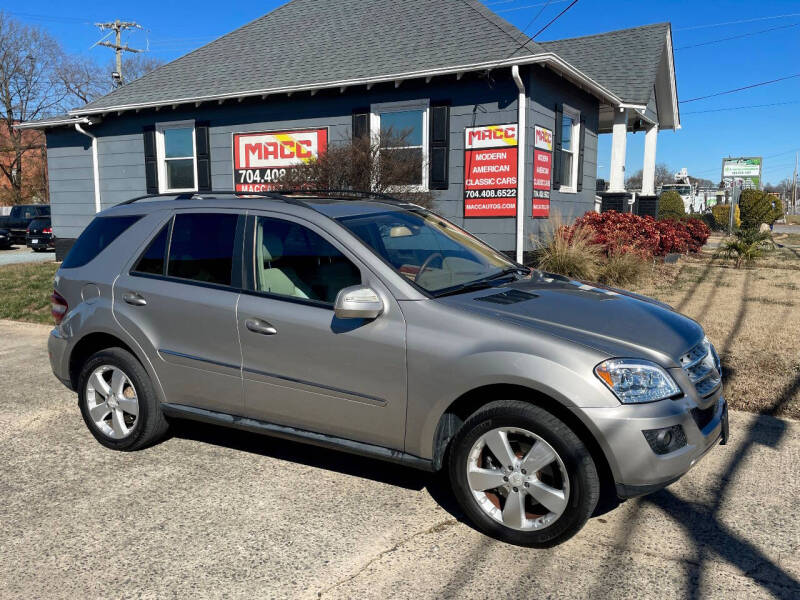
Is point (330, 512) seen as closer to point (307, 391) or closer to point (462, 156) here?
point (307, 391)

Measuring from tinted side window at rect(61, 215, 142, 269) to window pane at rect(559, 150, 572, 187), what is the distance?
10.6 metres

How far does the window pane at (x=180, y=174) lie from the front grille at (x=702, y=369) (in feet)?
44.7

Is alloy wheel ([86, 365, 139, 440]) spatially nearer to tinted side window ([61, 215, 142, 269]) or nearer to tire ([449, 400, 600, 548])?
tinted side window ([61, 215, 142, 269])

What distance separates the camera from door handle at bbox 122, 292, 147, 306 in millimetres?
4496

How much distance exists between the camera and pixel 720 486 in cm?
409

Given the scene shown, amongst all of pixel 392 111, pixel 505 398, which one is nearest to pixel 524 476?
pixel 505 398

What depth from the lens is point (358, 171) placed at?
434 inches

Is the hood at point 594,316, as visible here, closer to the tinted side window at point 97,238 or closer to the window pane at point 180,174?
the tinted side window at point 97,238

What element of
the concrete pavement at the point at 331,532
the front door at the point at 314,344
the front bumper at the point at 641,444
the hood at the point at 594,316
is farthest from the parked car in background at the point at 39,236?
the front bumper at the point at 641,444

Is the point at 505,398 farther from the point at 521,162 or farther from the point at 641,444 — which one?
the point at 521,162

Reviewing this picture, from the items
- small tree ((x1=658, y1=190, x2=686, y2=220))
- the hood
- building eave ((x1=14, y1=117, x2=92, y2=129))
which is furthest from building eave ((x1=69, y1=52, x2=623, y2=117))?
small tree ((x1=658, y1=190, x2=686, y2=220))

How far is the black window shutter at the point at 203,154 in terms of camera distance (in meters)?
15.0

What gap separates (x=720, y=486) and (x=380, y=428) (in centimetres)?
216

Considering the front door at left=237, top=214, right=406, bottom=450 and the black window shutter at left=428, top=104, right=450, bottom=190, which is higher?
the black window shutter at left=428, top=104, right=450, bottom=190
